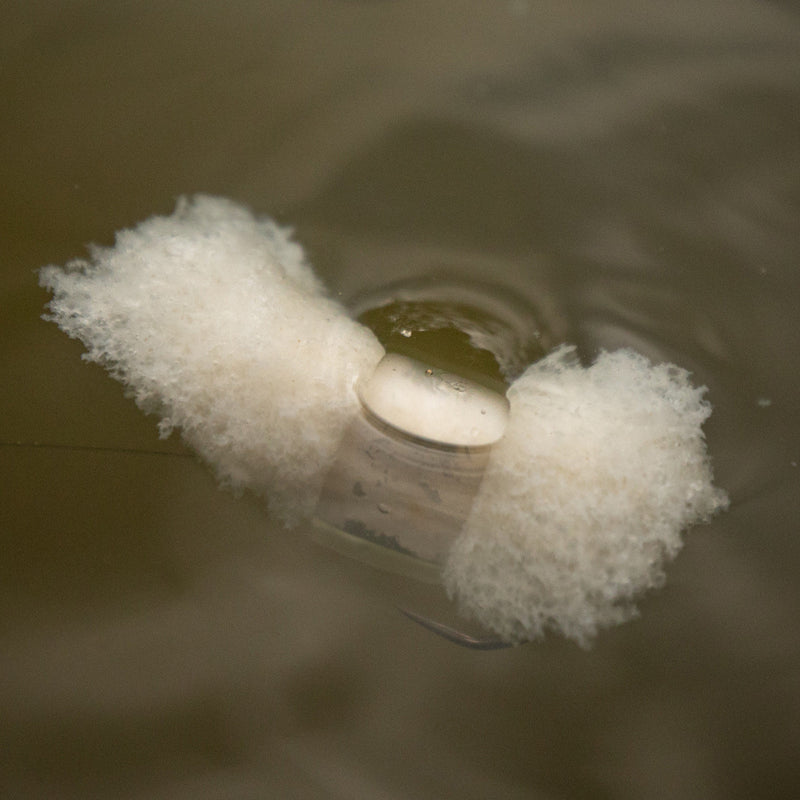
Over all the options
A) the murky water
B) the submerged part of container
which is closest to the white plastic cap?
the submerged part of container

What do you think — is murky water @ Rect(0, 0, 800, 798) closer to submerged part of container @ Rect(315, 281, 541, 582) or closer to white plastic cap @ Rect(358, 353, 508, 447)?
submerged part of container @ Rect(315, 281, 541, 582)

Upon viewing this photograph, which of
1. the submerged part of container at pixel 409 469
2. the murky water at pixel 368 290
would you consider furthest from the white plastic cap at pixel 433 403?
the murky water at pixel 368 290

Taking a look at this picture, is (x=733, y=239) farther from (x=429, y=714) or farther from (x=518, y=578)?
(x=429, y=714)

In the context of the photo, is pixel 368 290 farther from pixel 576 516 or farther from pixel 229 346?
pixel 576 516

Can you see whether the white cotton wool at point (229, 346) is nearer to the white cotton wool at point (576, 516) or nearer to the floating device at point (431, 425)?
the floating device at point (431, 425)

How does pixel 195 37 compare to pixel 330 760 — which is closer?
pixel 330 760

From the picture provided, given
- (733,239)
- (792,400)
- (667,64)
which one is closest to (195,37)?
(667,64)
